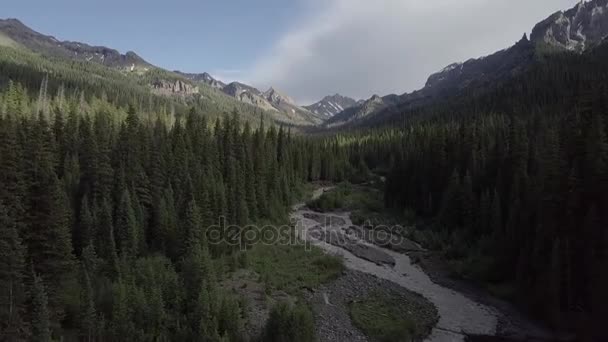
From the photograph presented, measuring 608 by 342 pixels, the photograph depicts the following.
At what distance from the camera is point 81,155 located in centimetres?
5381

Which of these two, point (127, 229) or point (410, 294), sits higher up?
point (127, 229)

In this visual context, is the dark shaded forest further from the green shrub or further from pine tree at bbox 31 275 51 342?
the green shrub

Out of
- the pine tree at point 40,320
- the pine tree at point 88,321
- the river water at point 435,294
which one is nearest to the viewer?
the pine tree at point 40,320

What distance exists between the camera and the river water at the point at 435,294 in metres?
33.1

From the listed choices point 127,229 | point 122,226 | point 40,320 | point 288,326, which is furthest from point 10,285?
point 288,326

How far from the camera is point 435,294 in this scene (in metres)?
40.7

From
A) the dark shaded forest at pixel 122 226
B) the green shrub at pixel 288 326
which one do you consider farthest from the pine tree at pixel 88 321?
the green shrub at pixel 288 326

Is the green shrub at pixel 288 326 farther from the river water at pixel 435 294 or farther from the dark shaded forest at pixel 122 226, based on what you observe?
the river water at pixel 435 294

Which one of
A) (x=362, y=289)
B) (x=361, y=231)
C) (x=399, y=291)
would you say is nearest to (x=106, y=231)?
(x=362, y=289)

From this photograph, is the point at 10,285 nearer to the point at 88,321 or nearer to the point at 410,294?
the point at 88,321

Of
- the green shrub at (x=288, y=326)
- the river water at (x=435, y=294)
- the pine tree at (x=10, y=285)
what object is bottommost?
the river water at (x=435, y=294)

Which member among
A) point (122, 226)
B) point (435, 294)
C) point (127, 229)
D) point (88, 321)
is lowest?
point (435, 294)

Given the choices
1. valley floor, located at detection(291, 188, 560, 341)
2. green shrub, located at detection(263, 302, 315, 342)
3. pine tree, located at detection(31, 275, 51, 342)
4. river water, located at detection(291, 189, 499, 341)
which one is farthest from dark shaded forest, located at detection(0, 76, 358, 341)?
river water, located at detection(291, 189, 499, 341)

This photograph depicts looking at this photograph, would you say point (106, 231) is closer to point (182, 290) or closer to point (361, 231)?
point (182, 290)
